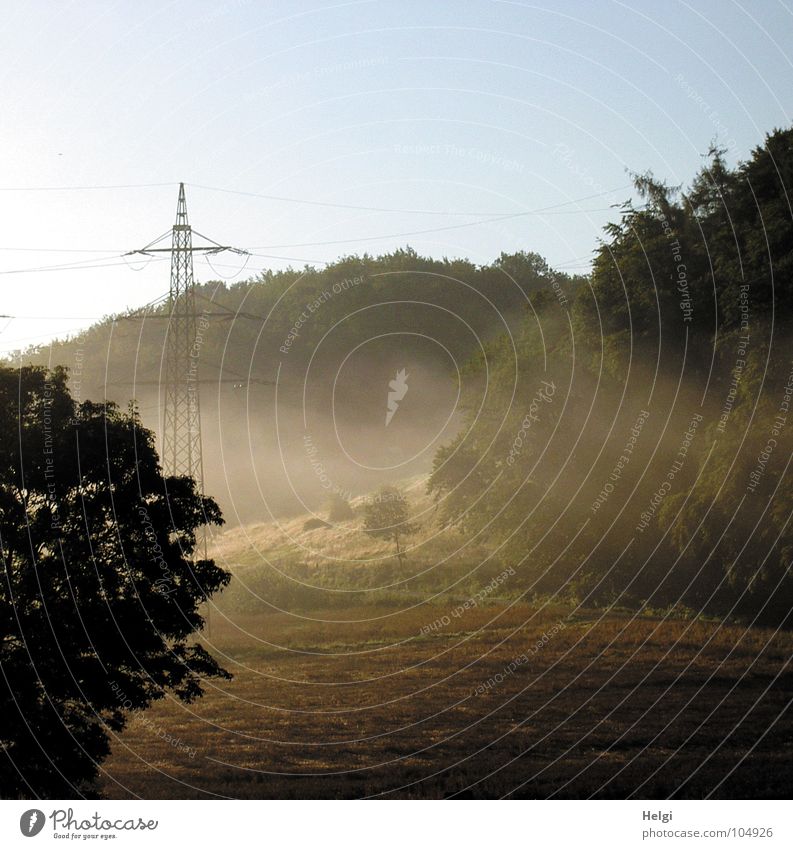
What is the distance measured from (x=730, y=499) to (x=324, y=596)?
1643 centimetres

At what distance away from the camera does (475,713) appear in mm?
32188

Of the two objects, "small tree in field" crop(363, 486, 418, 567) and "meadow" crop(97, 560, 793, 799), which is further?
"small tree in field" crop(363, 486, 418, 567)

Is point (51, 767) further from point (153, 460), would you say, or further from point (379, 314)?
point (379, 314)

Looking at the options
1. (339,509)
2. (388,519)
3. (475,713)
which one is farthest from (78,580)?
(339,509)

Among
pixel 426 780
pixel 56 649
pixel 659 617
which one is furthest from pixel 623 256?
pixel 56 649

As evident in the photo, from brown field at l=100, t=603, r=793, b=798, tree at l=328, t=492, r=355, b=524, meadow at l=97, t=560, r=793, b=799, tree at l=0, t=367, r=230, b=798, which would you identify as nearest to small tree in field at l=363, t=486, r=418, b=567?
tree at l=328, t=492, r=355, b=524

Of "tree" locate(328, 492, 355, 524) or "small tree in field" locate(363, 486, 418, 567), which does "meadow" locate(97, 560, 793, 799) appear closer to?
"small tree in field" locate(363, 486, 418, 567)

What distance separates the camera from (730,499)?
3759 centimetres

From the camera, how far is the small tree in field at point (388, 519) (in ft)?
165

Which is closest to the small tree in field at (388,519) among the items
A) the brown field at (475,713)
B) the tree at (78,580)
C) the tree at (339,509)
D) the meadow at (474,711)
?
the tree at (339,509)

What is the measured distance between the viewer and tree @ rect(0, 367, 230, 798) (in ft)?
72.7

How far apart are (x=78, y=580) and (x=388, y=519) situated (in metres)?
29.1

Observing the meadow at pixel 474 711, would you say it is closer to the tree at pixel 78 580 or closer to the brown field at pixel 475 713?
the brown field at pixel 475 713

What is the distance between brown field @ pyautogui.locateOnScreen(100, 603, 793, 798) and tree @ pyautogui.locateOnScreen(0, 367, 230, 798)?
3090mm
